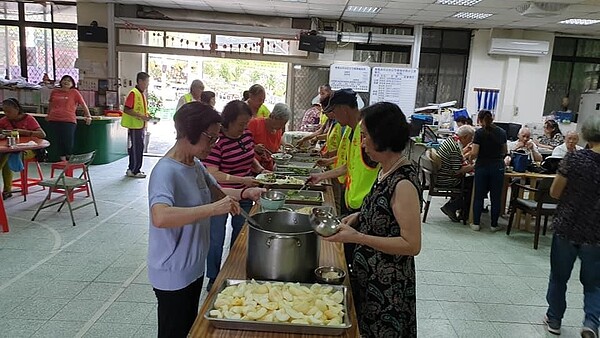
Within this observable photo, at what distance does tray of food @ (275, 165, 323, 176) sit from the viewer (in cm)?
327

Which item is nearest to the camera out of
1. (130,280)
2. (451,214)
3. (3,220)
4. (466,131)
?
(130,280)

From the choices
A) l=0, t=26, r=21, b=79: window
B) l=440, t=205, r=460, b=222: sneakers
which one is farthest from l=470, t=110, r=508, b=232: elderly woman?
l=0, t=26, r=21, b=79: window

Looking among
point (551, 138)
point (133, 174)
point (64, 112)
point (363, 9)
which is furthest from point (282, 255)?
point (551, 138)

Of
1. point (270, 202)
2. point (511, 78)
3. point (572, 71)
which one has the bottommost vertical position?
point (270, 202)

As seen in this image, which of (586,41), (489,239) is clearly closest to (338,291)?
(489,239)

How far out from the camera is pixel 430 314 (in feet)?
9.61

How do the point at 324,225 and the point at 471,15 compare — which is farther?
the point at 471,15

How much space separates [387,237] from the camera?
1469 mm

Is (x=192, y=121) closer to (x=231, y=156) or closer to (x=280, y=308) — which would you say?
(x=280, y=308)

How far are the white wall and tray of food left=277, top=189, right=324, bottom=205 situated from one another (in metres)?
7.00

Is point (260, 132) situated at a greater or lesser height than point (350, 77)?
lesser

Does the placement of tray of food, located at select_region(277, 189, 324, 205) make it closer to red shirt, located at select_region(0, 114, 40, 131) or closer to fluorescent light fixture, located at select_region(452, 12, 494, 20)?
red shirt, located at select_region(0, 114, 40, 131)

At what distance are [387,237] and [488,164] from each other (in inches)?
154

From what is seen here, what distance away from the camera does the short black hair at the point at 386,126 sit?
1490mm
